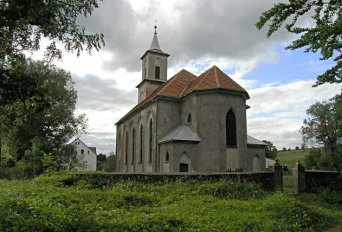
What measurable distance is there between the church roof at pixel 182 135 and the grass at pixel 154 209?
30.3 ft

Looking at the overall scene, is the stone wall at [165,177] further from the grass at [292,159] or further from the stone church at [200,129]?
the grass at [292,159]

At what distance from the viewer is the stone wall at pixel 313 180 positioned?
755 inches

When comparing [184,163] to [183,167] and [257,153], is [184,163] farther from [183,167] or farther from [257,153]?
[257,153]

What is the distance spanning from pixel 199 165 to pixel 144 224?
53.6 ft

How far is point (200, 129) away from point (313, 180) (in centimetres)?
893

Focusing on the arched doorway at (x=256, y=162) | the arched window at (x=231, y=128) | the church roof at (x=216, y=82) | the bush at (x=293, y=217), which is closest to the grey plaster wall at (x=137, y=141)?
the church roof at (x=216, y=82)

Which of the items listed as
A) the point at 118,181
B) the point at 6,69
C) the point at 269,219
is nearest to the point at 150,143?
the point at 118,181

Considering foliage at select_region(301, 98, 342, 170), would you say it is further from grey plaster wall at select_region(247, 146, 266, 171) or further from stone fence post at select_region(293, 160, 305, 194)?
stone fence post at select_region(293, 160, 305, 194)

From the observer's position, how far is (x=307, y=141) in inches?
1820

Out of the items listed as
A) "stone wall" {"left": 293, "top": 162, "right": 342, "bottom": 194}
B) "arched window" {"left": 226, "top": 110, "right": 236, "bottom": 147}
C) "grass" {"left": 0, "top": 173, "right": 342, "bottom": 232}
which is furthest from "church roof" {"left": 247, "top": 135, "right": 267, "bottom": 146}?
"grass" {"left": 0, "top": 173, "right": 342, "bottom": 232}

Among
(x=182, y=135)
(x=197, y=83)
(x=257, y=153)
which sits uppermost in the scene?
(x=197, y=83)

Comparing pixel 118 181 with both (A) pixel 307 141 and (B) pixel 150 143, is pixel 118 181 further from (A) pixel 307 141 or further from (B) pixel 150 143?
(A) pixel 307 141

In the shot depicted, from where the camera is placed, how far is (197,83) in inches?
1098

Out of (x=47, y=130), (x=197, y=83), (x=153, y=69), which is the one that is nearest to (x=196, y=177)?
(x=197, y=83)
